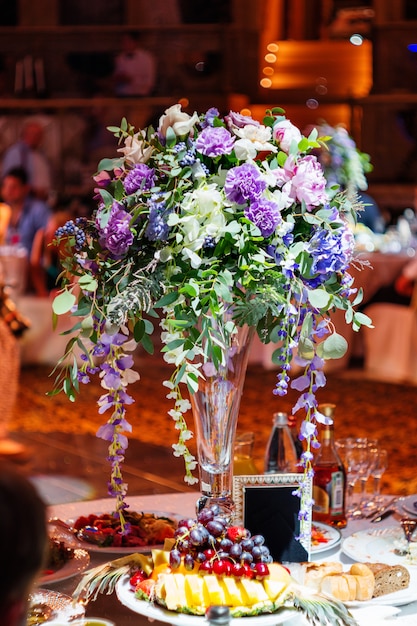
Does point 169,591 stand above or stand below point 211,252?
below

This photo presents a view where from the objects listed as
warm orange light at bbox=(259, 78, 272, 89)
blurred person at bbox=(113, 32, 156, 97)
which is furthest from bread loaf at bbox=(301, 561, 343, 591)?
warm orange light at bbox=(259, 78, 272, 89)

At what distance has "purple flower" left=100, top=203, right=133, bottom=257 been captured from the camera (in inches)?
63.7

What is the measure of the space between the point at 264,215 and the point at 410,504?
0.82 metres

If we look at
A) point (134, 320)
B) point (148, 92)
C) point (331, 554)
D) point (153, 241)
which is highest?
point (153, 241)

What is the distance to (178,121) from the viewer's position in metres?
1.65

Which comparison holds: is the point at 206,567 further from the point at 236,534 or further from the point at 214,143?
the point at 214,143

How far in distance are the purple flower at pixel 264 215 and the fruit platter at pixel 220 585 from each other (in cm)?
42

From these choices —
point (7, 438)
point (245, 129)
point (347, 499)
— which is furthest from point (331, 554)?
point (7, 438)

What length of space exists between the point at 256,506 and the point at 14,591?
2.80ft

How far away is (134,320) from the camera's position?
66.3 inches

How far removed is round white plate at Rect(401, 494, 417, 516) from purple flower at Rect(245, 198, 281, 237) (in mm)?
773

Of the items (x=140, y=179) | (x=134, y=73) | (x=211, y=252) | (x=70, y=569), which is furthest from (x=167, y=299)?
(x=134, y=73)

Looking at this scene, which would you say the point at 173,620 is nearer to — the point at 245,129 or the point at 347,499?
the point at 245,129

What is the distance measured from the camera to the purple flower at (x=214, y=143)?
161cm
